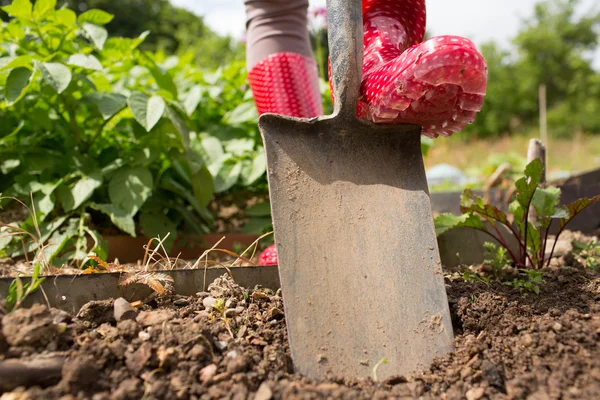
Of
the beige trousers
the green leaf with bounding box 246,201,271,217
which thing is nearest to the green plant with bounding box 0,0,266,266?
the green leaf with bounding box 246,201,271,217

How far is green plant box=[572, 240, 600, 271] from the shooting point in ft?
5.00

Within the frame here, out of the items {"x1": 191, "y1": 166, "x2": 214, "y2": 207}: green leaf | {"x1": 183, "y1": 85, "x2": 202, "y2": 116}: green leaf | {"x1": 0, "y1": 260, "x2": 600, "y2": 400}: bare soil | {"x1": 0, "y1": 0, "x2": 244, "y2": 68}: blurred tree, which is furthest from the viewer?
{"x1": 0, "y1": 0, "x2": 244, "y2": 68}: blurred tree

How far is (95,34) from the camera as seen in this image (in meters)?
1.78

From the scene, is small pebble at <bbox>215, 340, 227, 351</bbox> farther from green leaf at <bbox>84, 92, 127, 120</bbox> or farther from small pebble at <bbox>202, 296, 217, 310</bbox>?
green leaf at <bbox>84, 92, 127, 120</bbox>

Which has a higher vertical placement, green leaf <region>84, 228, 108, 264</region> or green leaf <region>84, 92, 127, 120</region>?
green leaf <region>84, 92, 127, 120</region>

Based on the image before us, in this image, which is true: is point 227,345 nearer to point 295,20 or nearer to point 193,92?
point 295,20

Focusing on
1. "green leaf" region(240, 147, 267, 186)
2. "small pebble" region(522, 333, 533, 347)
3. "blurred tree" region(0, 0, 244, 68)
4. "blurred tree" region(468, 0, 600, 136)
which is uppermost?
"blurred tree" region(0, 0, 244, 68)

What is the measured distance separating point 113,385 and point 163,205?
1187 millimetres

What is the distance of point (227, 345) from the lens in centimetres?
102

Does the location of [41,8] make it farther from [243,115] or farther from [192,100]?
[243,115]

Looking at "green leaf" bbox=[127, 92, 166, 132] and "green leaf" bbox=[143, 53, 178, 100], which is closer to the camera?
"green leaf" bbox=[127, 92, 166, 132]

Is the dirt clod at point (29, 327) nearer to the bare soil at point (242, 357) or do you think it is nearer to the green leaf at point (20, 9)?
the bare soil at point (242, 357)

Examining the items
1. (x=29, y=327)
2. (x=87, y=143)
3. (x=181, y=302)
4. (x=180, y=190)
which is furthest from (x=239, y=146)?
(x=29, y=327)

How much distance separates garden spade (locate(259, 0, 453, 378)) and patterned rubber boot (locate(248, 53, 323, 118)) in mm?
566
